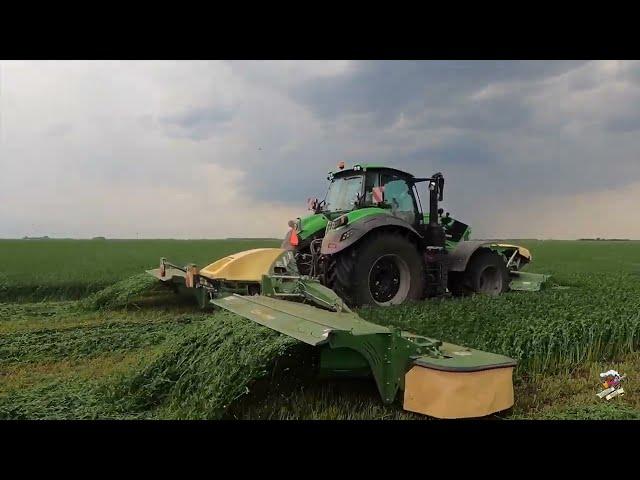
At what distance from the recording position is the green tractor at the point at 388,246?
5949mm

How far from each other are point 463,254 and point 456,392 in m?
4.54

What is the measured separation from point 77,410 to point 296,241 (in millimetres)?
3932

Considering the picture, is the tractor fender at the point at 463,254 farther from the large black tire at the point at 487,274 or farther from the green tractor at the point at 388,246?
the large black tire at the point at 487,274

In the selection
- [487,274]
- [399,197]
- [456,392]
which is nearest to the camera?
[456,392]

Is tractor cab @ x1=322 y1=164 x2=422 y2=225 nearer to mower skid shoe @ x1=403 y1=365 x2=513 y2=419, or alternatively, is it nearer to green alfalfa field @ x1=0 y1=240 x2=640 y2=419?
green alfalfa field @ x1=0 y1=240 x2=640 y2=419

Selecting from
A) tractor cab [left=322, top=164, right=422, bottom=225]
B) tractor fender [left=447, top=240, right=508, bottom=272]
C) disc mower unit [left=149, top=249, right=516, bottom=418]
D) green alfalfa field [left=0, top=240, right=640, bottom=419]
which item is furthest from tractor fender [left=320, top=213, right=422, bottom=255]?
disc mower unit [left=149, top=249, right=516, bottom=418]

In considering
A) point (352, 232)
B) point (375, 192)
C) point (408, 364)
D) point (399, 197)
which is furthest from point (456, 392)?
point (399, 197)

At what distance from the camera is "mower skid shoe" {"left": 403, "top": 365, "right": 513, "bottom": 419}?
9.87ft

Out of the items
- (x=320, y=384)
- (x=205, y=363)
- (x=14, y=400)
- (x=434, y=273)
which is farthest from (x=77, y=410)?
(x=434, y=273)

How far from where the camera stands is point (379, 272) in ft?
20.4

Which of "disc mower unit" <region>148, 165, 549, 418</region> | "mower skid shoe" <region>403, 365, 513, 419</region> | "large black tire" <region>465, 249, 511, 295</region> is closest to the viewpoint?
"mower skid shoe" <region>403, 365, 513, 419</region>

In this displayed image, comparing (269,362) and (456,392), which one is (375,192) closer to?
(269,362)

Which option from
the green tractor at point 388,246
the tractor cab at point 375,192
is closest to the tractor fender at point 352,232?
the green tractor at point 388,246

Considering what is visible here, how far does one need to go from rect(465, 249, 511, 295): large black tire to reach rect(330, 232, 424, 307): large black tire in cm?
142
